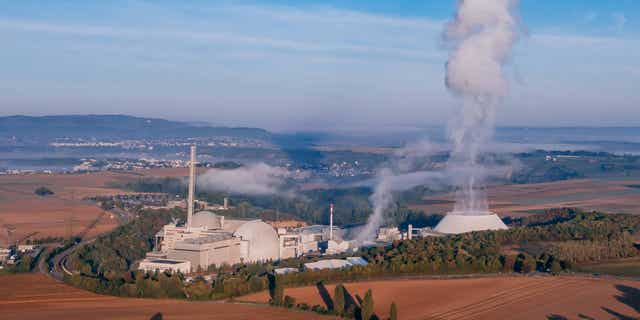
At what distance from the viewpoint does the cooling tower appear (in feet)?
159

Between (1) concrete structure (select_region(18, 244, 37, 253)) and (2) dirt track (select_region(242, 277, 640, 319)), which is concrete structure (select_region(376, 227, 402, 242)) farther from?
(1) concrete structure (select_region(18, 244, 37, 253))

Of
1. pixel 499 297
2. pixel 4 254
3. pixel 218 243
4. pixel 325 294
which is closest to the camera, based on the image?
pixel 499 297

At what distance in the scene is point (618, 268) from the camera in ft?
123

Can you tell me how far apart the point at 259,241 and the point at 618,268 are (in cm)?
1805

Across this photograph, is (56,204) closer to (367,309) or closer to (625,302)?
(367,309)

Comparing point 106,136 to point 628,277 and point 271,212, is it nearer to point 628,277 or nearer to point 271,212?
point 271,212

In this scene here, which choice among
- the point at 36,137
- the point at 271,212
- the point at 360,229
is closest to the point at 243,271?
the point at 360,229

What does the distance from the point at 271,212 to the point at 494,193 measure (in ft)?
75.3

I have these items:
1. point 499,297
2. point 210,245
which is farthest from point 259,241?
point 499,297

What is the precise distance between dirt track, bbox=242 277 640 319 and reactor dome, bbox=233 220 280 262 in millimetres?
12623

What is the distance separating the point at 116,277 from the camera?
112 ft

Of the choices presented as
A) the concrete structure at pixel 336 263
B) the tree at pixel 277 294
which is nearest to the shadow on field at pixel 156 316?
the tree at pixel 277 294

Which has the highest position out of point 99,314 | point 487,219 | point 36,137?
point 36,137

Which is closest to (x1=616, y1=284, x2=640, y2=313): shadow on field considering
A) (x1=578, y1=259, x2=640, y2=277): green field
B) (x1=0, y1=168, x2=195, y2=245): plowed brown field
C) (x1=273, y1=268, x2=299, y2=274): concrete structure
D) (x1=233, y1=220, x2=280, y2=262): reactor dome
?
(x1=578, y1=259, x2=640, y2=277): green field
